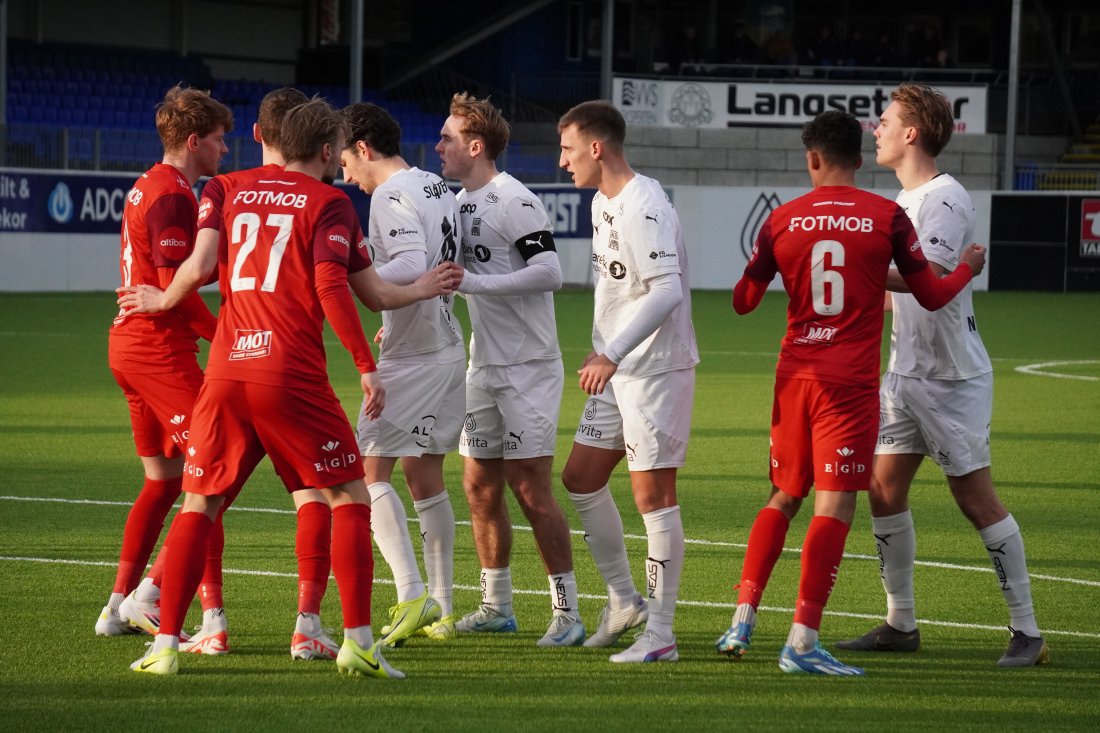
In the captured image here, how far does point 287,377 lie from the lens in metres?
4.98

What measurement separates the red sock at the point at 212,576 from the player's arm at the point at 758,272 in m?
2.13

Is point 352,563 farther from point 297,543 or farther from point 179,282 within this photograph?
point 179,282

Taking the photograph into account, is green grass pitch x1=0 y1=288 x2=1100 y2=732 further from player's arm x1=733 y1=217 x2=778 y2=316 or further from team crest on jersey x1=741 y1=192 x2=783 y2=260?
team crest on jersey x1=741 y1=192 x2=783 y2=260

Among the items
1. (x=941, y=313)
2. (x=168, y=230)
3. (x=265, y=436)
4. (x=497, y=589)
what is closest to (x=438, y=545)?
(x=497, y=589)

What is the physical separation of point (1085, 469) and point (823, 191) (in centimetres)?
596

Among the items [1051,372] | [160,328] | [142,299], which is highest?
[142,299]

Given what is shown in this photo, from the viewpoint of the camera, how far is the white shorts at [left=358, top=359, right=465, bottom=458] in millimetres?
5914

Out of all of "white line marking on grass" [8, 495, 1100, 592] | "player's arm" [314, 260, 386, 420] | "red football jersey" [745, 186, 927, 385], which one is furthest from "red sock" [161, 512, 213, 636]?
"white line marking on grass" [8, 495, 1100, 592]

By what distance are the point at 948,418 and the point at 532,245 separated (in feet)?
5.72

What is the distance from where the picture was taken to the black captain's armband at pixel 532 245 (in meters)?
5.93

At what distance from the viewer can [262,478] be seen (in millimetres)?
9773

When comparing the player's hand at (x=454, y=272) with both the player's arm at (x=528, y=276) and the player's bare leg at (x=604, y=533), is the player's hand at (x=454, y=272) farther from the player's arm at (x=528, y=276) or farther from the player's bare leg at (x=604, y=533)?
the player's bare leg at (x=604, y=533)

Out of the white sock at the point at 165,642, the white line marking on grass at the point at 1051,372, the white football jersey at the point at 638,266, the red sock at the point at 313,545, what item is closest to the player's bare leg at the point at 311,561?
the red sock at the point at 313,545

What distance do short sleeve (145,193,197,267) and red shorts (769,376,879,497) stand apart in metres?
2.32
